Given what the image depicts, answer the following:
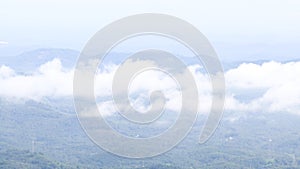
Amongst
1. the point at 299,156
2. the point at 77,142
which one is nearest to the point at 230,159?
the point at 299,156

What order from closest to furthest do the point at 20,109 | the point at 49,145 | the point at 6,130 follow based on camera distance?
the point at 49,145
the point at 6,130
the point at 20,109

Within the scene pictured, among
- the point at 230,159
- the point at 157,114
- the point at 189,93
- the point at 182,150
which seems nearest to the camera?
the point at 189,93

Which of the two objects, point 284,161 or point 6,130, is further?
point 6,130

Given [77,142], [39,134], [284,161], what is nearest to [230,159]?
[284,161]

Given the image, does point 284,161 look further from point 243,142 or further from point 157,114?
point 157,114

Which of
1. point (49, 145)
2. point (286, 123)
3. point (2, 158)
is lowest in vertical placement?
point (2, 158)

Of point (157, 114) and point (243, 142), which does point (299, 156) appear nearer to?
point (243, 142)

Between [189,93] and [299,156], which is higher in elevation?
[299,156]
